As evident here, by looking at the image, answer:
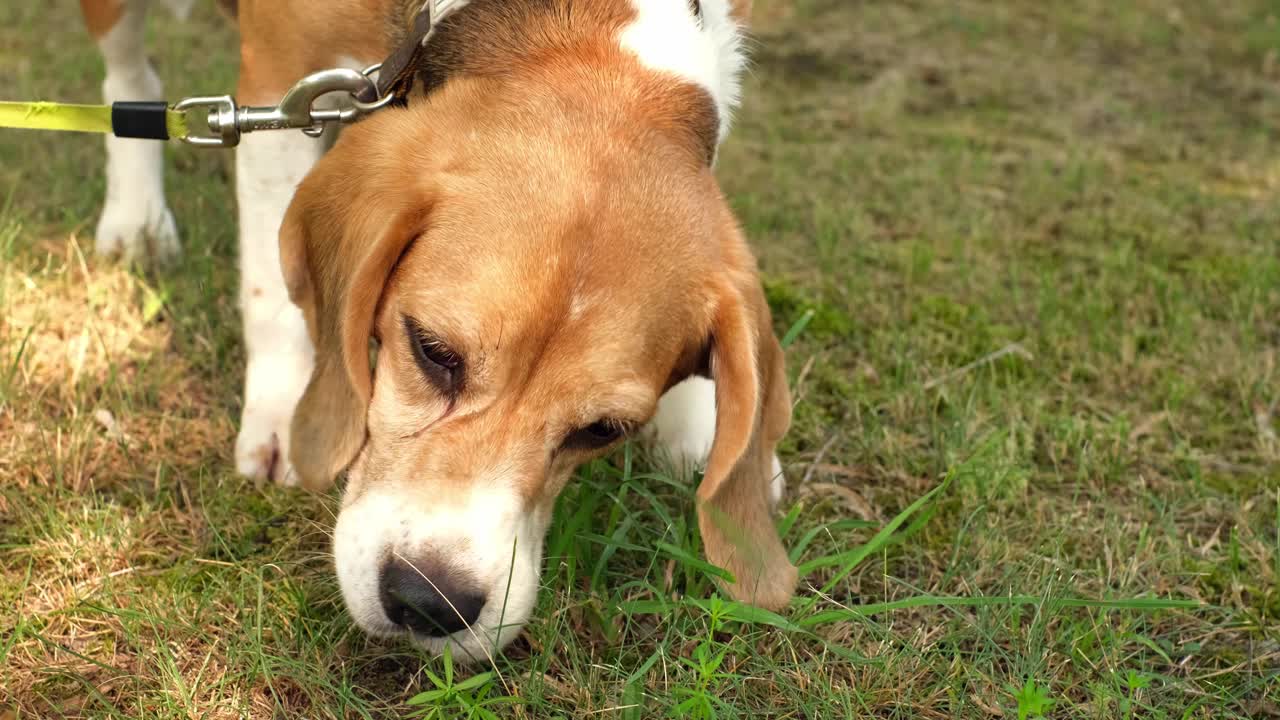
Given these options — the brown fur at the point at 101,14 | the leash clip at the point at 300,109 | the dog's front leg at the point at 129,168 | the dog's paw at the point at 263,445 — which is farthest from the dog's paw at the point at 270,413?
the brown fur at the point at 101,14

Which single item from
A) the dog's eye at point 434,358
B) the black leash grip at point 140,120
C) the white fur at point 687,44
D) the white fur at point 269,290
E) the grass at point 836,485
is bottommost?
the grass at point 836,485

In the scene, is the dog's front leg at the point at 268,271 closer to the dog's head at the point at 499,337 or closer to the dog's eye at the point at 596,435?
the dog's head at the point at 499,337

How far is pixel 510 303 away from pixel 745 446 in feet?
1.96

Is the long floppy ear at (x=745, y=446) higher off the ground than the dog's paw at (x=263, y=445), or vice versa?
the long floppy ear at (x=745, y=446)

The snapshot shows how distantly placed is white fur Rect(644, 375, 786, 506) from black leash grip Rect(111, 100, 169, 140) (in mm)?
1421

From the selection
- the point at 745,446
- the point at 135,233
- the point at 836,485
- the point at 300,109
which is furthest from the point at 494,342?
the point at 135,233

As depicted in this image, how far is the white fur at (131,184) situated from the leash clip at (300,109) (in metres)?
1.42

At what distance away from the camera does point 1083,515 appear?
3.27m

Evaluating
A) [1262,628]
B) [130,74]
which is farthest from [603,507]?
[130,74]

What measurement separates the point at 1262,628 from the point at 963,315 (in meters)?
1.75

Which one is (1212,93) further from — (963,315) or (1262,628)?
(1262,628)

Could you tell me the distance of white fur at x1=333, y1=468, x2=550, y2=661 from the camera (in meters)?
2.26

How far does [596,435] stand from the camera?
99.9 inches

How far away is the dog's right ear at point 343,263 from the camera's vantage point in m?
2.45
